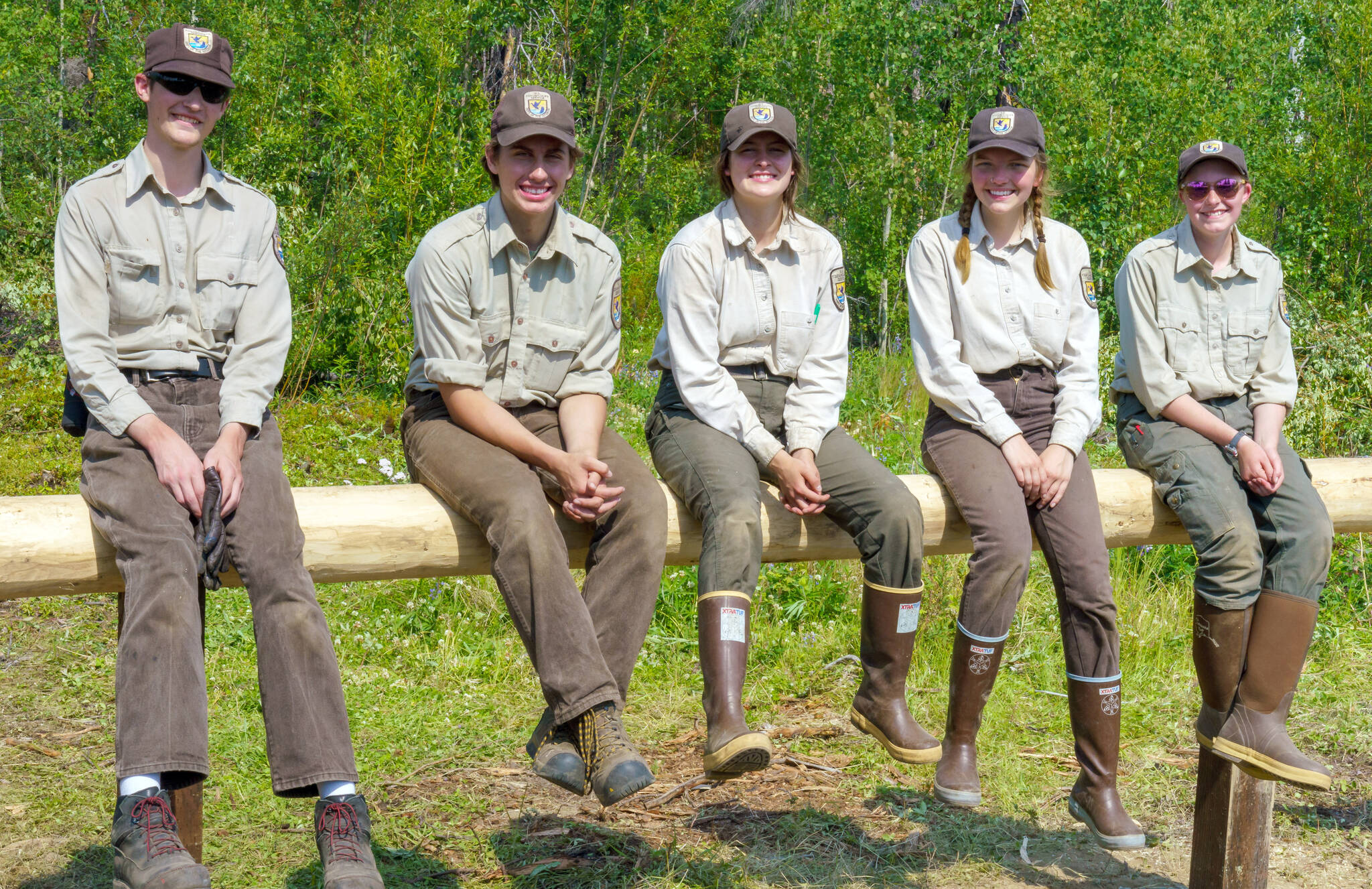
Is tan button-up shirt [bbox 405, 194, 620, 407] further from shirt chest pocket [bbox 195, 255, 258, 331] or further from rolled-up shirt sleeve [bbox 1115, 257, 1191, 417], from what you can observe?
rolled-up shirt sleeve [bbox 1115, 257, 1191, 417]

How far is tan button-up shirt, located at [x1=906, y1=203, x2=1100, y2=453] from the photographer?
3.83 meters

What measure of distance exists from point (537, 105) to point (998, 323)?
158 cm

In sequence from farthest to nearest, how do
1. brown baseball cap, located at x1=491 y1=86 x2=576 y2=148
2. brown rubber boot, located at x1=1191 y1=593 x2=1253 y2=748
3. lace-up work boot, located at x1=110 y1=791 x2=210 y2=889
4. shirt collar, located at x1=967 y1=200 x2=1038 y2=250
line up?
shirt collar, located at x1=967 y1=200 x2=1038 y2=250 → brown rubber boot, located at x1=1191 y1=593 x2=1253 y2=748 → brown baseball cap, located at x1=491 y1=86 x2=576 y2=148 → lace-up work boot, located at x1=110 y1=791 x2=210 y2=889

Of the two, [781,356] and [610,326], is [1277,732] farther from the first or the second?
[610,326]

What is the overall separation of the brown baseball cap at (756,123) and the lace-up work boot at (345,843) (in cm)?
213

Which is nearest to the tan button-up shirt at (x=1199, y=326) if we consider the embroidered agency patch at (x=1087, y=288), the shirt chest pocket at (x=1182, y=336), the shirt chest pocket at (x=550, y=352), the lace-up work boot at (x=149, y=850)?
the shirt chest pocket at (x=1182, y=336)

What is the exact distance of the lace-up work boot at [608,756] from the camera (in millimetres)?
3029

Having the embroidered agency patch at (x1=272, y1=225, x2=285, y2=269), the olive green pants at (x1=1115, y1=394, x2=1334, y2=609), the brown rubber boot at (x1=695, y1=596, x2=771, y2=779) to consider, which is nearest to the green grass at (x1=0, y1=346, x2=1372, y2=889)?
the brown rubber boot at (x1=695, y1=596, x2=771, y2=779)

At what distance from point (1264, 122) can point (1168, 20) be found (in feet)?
5.10

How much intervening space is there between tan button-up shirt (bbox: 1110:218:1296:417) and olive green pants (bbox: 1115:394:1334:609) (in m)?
0.17

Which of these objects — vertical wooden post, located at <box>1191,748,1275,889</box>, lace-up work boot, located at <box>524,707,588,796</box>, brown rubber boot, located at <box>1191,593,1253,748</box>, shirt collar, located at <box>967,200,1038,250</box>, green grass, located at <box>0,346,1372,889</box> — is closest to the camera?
lace-up work boot, located at <box>524,707,588,796</box>

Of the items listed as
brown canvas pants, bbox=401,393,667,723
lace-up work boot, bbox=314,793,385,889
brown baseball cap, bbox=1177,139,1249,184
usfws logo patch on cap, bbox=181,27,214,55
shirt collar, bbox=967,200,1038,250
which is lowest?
lace-up work boot, bbox=314,793,385,889

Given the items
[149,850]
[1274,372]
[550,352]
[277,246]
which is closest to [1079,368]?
[1274,372]

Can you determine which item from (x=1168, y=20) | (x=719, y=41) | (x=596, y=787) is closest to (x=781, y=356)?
(x=596, y=787)
